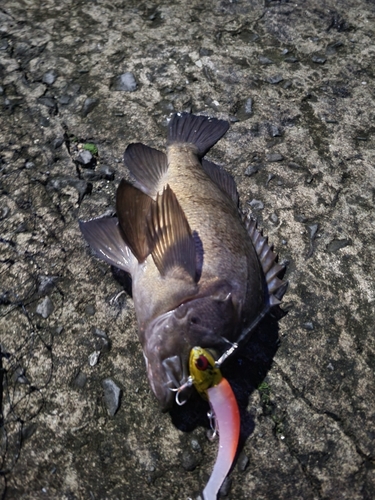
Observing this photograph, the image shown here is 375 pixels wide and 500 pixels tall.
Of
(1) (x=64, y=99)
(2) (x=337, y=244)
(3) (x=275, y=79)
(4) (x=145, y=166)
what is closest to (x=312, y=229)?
(2) (x=337, y=244)

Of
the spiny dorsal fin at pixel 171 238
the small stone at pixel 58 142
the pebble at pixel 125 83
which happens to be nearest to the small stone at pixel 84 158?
the small stone at pixel 58 142

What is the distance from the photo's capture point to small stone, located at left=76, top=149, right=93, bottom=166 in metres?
3.80

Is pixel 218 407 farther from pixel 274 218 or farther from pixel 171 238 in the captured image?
pixel 274 218

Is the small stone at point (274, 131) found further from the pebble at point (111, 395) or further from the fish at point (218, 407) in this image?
the pebble at point (111, 395)

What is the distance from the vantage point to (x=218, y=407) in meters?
2.45

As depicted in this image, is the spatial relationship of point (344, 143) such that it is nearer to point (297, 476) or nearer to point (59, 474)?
point (297, 476)

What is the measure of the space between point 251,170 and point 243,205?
36 cm

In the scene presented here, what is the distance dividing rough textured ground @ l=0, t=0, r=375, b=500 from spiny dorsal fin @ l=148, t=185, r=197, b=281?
540 millimetres

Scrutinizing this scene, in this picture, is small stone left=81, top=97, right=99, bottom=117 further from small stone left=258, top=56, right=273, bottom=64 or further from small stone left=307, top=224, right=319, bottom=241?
small stone left=307, top=224, right=319, bottom=241

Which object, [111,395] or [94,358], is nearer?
[111,395]

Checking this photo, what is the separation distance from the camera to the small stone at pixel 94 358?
2893 millimetres

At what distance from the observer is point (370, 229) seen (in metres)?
3.57

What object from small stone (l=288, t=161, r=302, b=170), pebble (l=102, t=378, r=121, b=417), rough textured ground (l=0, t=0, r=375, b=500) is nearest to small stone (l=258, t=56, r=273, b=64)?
rough textured ground (l=0, t=0, r=375, b=500)

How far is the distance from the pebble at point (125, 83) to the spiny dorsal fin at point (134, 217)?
1.84 meters
